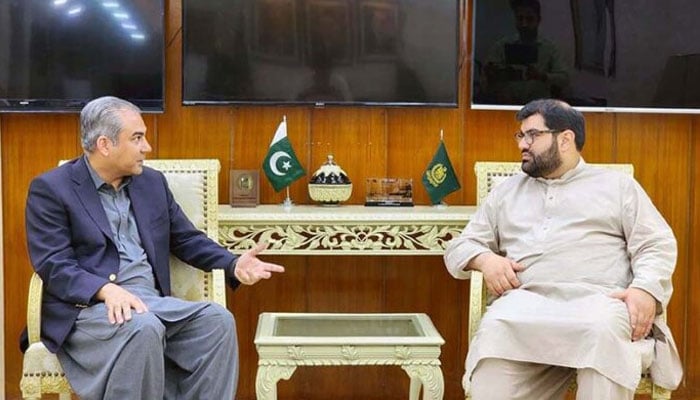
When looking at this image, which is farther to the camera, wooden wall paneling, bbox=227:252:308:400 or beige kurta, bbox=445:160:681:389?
wooden wall paneling, bbox=227:252:308:400

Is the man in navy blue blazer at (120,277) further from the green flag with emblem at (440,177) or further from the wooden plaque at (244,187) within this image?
the green flag with emblem at (440,177)

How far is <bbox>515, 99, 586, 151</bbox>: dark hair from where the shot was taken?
2.87 metres

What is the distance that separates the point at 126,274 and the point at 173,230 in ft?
0.90

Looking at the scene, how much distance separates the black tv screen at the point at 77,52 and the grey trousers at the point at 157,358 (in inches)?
45.4

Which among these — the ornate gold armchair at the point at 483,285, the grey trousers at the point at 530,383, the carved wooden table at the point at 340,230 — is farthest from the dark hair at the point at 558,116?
the grey trousers at the point at 530,383

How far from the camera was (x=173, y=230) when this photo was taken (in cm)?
288

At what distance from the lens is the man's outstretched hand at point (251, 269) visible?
2.69 meters

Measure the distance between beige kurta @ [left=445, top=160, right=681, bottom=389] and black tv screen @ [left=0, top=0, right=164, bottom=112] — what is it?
147 centimetres

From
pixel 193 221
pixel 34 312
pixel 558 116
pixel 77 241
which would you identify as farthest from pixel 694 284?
pixel 34 312

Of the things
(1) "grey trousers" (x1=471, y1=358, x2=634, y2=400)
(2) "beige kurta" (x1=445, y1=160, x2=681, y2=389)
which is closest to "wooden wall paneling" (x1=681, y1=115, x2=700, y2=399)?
(2) "beige kurta" (x1=445, y1=160, x2=681, y2=389)

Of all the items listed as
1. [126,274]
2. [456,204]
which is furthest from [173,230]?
[456,204]

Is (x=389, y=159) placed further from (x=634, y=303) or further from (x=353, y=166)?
(x=634, y=303)

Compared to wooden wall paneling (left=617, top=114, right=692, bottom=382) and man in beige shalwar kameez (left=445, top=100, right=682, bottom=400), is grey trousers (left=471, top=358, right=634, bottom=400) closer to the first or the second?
man in beige shalwar kameez (left=445, top=100, right=682, bottom=400)

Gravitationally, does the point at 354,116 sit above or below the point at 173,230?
above
